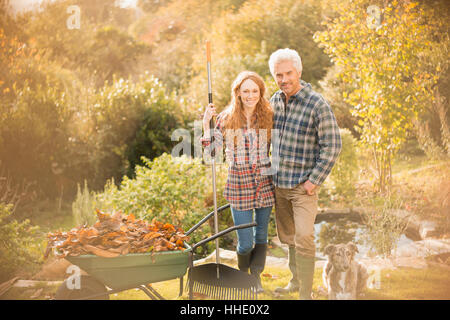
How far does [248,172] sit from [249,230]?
39 centimetres

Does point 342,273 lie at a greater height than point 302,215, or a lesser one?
lesser

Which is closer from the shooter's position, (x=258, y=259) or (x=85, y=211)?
(x=258, y=259)

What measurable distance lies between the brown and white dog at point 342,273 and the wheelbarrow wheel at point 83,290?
151 centimetres

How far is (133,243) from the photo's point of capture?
233 centimetres

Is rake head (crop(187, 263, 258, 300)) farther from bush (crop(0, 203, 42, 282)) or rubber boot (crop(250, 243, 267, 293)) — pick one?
bush (crop(0, 203, 42, 282))

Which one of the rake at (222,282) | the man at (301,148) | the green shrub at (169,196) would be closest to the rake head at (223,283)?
the rake at (222,282)

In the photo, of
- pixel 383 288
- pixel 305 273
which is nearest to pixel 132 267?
pixel 305 273

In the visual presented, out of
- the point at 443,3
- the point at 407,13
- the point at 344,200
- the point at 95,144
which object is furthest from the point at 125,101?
the point at 443,3

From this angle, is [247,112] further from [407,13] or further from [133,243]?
[407,13]

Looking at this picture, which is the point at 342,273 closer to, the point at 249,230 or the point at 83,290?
the point at 249,230

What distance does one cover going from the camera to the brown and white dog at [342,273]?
2803 mm

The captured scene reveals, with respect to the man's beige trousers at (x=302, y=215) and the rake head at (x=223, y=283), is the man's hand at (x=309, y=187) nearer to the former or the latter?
the man's beige trousers at (x=302, y=215)

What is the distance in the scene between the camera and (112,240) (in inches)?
90.4

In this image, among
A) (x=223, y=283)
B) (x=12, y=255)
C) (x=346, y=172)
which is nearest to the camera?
(x=223, y=283)
